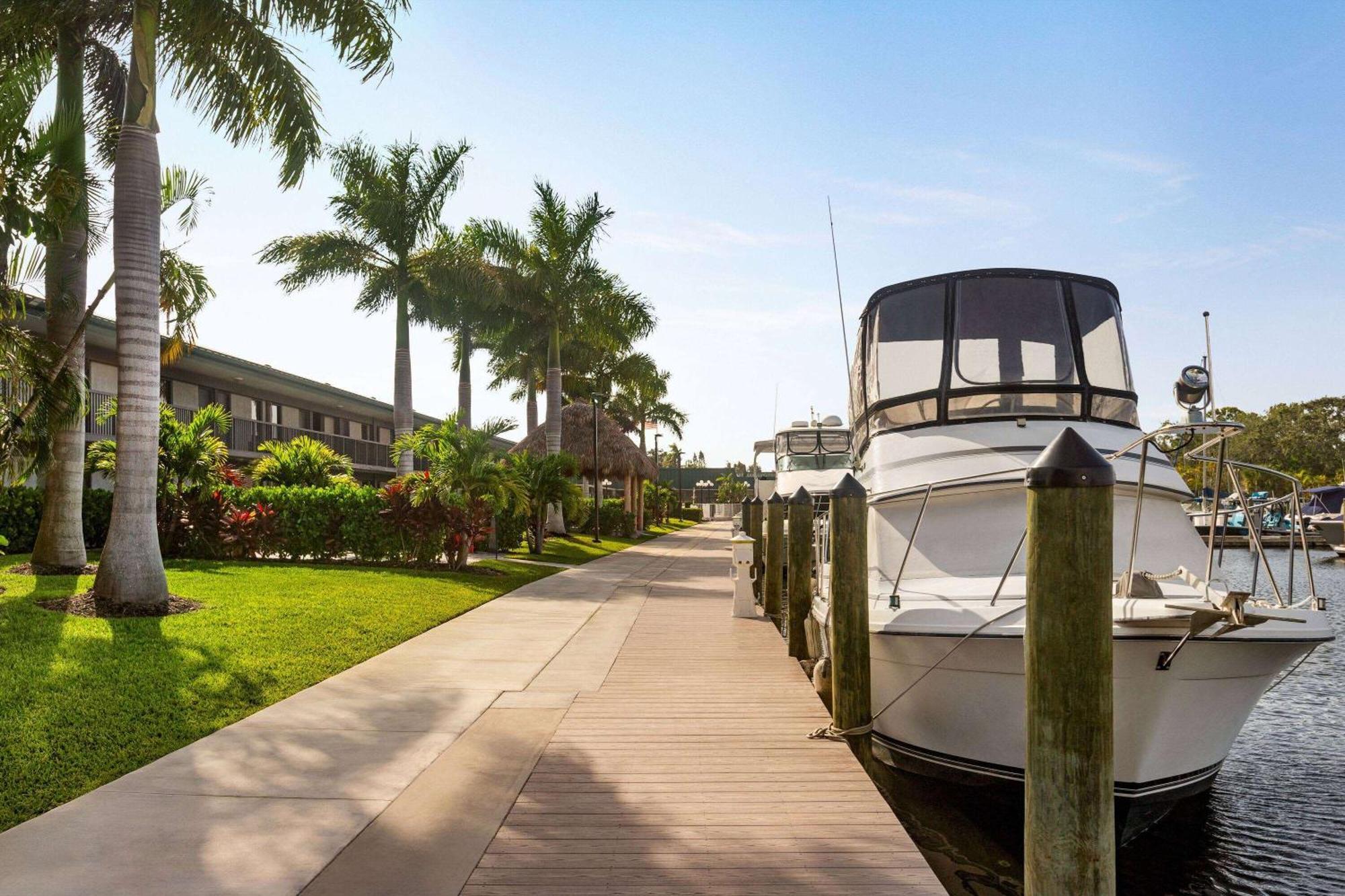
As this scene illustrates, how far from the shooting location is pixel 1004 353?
26.8 ft

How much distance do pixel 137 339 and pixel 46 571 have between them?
5.12 m

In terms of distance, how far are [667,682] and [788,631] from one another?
7.70 ft

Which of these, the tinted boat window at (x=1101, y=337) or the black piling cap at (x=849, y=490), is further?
the tinted boat window at (x=1101, y=337)

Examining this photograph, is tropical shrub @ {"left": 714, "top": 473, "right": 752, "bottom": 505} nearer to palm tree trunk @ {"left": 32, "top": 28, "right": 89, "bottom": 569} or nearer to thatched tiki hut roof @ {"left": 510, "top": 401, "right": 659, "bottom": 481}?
thatched tiki hut roof @ {"left": 510, "top": 401, "right": 659, "bottom": 481}

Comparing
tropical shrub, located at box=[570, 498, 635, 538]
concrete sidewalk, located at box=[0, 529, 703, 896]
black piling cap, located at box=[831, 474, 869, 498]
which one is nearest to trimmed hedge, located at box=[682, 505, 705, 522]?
tropical shrub, located at box=[570, 498, 635, 538]

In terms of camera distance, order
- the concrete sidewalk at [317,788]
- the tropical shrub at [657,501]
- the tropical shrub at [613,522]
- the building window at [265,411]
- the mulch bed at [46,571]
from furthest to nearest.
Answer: the tropical shrub at [657,501], the tropical shrub at [613,522], the building window at [265,411], the mulch bed at [46,571], the concrete sidewalk at [317,788]

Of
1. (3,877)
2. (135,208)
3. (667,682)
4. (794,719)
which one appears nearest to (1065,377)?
(794,719)

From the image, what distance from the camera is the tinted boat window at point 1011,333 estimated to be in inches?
316

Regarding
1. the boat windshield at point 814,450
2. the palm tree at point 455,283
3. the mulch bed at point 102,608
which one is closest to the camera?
the mulch bed at point 102,608

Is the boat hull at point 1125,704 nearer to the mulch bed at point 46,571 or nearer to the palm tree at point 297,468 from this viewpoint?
the mulch bed at point 46,571

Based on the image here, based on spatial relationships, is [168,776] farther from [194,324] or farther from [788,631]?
[194,324]

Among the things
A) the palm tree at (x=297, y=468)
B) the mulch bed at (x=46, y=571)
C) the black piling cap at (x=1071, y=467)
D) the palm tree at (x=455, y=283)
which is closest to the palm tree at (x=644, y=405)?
the palm tree at (x=455, y=283)

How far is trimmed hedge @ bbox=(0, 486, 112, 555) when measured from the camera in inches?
692

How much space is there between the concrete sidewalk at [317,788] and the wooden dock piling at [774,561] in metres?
4.93
